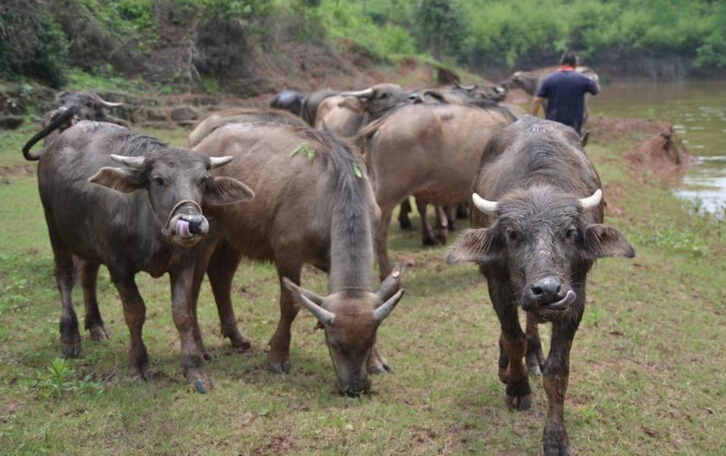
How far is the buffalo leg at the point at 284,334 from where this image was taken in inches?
244

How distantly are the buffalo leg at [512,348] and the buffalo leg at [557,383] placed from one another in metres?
0.44

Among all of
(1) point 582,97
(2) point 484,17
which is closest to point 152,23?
(1) point 582,97

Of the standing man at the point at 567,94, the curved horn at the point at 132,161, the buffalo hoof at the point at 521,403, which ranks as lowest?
the buffalo hoof at the point at 521,403

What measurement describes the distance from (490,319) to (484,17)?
49.7 m

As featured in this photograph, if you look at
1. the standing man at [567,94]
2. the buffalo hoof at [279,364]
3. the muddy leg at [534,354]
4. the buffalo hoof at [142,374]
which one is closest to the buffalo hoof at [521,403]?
the muddy leg at [534,354]

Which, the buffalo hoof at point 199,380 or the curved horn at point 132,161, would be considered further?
the buffalo hoof at point 199,380

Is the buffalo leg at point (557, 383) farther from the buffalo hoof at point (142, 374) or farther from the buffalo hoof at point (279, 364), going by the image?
the buffalo hoof at point (142, 374)

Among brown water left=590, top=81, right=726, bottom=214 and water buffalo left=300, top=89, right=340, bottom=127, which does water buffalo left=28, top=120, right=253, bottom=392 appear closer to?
water buffalo left=300, top=89, right=340, bottom=127

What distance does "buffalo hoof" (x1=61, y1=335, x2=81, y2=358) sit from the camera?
6.30 m

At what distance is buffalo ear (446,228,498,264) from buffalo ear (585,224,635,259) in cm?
55

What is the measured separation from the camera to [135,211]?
571 centimetres

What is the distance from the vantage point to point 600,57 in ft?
165

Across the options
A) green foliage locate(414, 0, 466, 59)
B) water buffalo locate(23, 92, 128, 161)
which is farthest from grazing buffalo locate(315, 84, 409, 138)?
green foliage locate(414, 0, 466, 59)

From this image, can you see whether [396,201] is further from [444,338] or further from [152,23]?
[152,23]
